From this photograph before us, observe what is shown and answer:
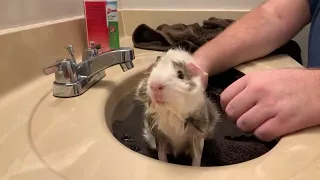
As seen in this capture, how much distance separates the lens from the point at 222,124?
2.44 feet

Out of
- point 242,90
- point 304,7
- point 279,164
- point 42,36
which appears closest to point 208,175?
point 279,164

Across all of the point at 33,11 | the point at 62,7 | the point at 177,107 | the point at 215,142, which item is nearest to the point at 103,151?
the point at 177,107

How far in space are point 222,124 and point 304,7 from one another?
43 cm

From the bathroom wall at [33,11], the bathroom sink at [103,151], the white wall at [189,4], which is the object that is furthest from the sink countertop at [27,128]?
the white wall at [189,4]

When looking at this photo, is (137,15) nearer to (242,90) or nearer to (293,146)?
(242,90)

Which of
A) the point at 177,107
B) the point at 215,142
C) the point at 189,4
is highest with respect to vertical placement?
the point at 189,4

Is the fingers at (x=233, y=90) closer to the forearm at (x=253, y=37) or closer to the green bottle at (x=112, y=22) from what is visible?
the forearm at (x=253, y=37)

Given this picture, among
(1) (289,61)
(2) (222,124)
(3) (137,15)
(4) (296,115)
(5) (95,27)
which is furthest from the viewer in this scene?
(3) (137,15)

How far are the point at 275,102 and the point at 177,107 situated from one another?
0.66 feet

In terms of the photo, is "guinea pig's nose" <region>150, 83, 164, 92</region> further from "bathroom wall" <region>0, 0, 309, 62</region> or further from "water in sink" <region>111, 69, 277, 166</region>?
"bathroom wall" <region>0, 0, 309, 62</region>

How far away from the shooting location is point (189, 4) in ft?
4.36

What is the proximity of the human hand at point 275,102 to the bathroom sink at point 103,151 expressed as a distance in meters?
0.03

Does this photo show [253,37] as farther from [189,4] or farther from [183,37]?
[189,4]

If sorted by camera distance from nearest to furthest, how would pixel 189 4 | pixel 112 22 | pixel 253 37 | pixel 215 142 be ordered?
pixel 215 142
pixel 253 37
pixel 112 22
pixel 189 4
